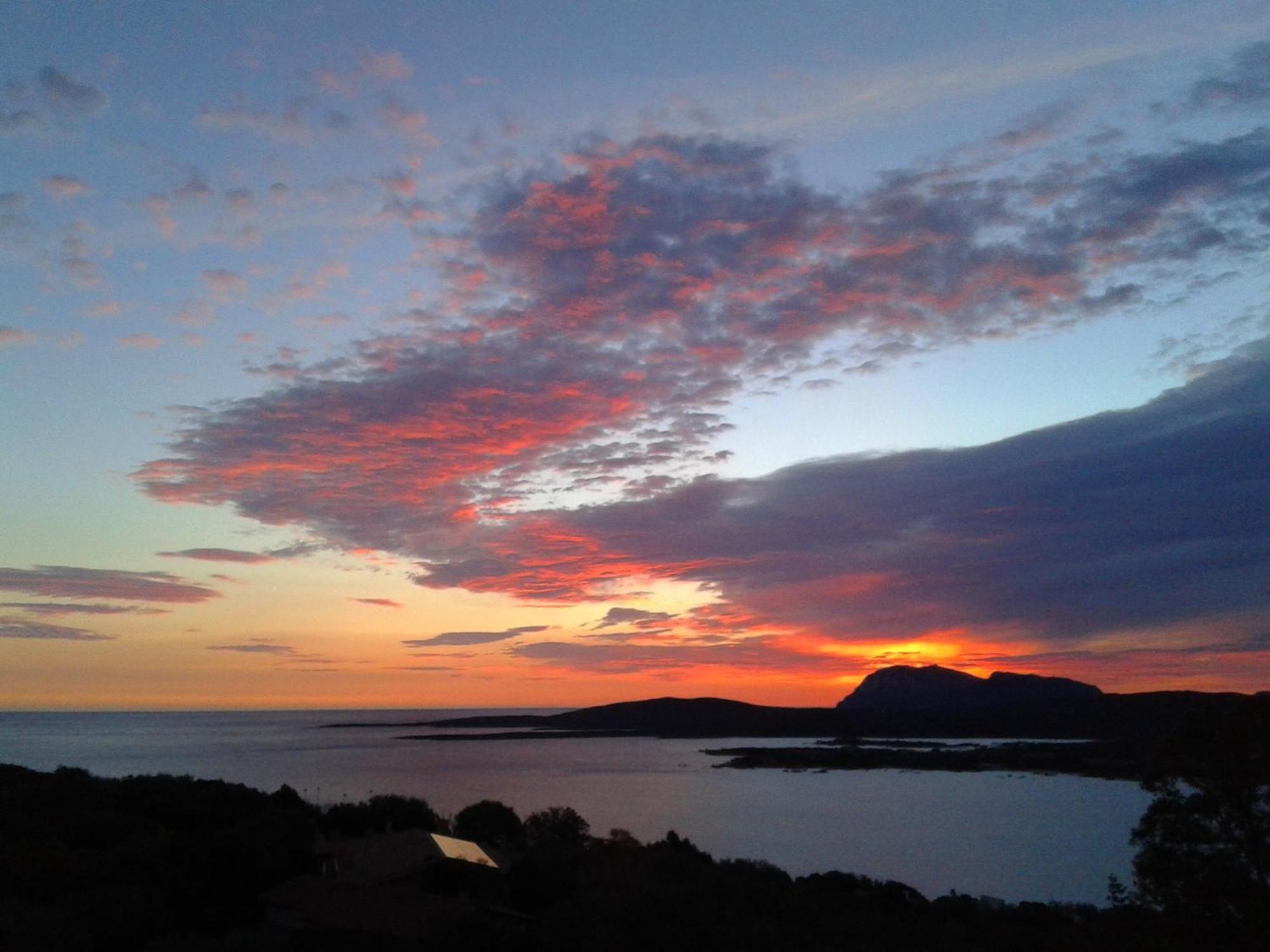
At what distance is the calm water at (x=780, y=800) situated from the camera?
35562 mm

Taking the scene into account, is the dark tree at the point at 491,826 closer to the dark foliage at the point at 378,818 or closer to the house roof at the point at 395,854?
the dark foliage at the point at 378,818

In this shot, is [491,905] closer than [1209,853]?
No

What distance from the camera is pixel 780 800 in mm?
55375

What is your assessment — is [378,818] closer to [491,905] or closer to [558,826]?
[558,826]

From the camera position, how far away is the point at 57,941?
13.0 m

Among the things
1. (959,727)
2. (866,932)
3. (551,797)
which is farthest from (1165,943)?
(959,727)

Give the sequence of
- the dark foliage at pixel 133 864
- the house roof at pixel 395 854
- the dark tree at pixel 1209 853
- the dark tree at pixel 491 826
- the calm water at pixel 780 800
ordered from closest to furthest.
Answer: the dark tree at pixel 1209 853 < the dark foliage at pixel 133 864 < the house roof at pixel 395 854 < the dark tree at pixel 491 826 < the calm water at pixel 780 800

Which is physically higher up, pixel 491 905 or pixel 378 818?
pixel 491 905

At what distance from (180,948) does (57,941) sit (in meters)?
1.61

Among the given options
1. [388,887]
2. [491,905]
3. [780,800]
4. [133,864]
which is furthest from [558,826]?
[780,800]

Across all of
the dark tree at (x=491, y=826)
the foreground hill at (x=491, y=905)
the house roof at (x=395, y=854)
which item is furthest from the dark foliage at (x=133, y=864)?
the dark tree at (x=491, y=826)

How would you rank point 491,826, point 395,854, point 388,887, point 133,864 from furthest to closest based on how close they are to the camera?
point 491,826, point 395,854, point 133,864, point 388,887

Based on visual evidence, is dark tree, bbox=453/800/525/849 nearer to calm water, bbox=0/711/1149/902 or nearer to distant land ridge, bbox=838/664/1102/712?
calm water, bbox=0/711/1149/902

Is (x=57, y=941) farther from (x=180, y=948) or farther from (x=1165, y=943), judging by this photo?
(x=1165, y=943)
